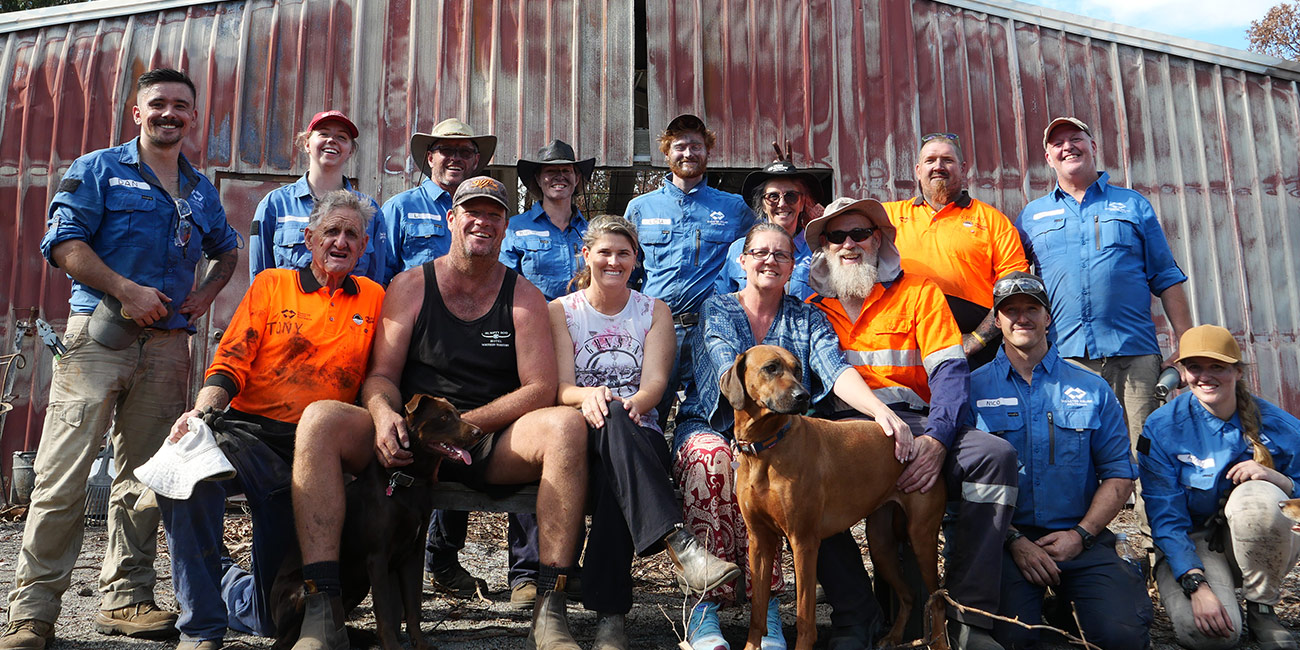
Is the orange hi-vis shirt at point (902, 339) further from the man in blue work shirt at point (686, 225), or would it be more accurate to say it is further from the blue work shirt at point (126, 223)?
the blue work shirt at point (126, 223)

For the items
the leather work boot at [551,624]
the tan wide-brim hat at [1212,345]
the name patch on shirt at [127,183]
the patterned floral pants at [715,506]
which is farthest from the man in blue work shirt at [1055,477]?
the name patch on shirt at [127,183]

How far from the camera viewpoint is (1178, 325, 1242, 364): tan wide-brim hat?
12.8 ft

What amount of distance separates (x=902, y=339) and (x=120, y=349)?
352 centimetres

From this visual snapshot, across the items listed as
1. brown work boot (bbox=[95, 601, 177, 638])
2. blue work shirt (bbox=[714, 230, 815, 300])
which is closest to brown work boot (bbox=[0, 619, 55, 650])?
brown work boot (bbox=[95, 601, 177, 638])

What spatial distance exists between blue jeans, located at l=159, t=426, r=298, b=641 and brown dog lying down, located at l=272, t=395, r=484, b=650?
0.58 ft

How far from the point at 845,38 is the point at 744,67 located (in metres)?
1.06

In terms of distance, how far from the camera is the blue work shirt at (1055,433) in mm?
3828

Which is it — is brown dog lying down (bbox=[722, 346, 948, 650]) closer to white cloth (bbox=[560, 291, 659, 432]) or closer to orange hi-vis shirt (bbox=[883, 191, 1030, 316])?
white cloth (bbox=[560, 291, 659, 432])

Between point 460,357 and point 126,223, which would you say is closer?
point 460,357

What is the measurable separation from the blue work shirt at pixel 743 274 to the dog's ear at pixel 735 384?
1023 millimetres

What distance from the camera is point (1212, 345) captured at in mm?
3924

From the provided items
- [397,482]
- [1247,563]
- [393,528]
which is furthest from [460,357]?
[1247,563]

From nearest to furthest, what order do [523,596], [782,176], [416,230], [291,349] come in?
1. [291,349]
2. [523,596]
3. [782,176]
4. [416,230]

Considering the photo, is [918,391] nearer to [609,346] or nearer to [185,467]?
[609,346]
